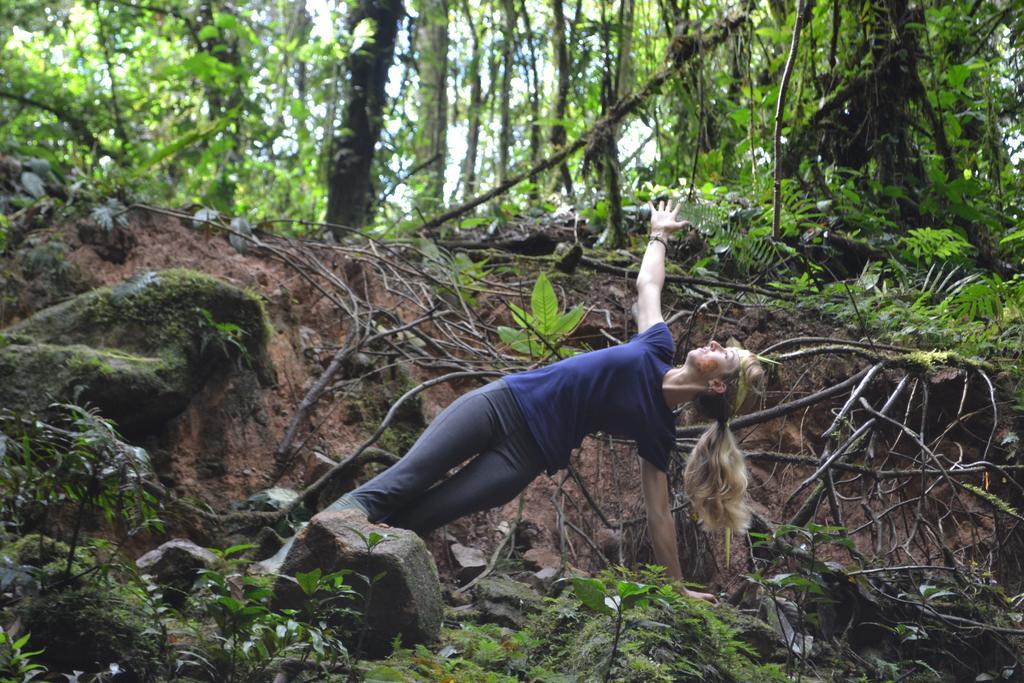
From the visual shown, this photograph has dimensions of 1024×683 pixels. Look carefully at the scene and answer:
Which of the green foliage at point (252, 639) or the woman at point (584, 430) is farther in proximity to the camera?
the woman at point (584, 430)

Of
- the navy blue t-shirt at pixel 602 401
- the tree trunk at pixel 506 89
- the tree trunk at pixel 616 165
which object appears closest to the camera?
the navy blue t-shirt at pixel 602 401

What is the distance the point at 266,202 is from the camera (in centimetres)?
1173

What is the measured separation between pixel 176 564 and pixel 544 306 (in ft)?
7.70

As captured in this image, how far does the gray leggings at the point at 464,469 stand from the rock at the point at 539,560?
3.59 ft

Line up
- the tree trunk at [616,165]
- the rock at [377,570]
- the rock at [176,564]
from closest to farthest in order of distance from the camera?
the rock at [377,570] → the rock at [176,564] → the tree trunk at [616,165]

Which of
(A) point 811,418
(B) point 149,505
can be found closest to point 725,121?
(A) point 811,418

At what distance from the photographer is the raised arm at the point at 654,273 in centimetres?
461

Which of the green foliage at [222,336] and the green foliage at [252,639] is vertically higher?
the green foliage at [222,336]

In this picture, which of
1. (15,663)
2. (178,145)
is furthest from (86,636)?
(178,145)

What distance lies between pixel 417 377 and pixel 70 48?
384 inches

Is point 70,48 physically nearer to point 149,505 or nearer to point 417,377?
point 417,377

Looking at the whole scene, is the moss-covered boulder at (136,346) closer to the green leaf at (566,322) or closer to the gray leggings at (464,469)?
the gray leggings at (464,469)

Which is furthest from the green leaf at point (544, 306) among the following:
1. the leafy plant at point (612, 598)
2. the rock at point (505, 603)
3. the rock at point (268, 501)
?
the leafy plant at point (612, 598)

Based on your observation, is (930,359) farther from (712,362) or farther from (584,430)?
(584,430)
